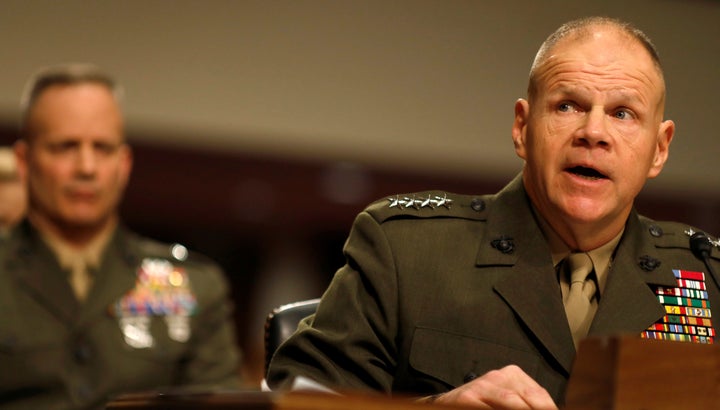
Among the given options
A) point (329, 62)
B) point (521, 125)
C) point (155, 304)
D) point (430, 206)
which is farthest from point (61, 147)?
point (329, 62)

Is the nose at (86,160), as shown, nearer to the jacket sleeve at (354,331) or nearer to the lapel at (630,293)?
the jacket sleeve at (354,331)

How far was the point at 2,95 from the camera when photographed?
5863mm

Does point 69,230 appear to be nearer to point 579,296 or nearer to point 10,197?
point 10,197

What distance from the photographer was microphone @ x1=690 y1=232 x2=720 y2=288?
218cm

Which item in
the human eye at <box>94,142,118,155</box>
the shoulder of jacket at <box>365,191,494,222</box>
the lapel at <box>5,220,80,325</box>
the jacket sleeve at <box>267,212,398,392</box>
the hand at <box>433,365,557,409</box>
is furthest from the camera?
the human eye at <box>94,142,118,155</box>

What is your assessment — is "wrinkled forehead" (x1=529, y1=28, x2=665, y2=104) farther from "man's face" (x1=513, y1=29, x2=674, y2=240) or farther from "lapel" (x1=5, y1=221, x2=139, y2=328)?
"lapel" (x1=5, y1=221, x2=139, y2=328)

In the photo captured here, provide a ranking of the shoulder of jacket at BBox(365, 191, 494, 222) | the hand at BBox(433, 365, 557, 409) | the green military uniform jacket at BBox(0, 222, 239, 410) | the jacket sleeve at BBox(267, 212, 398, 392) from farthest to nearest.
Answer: the green military uniform jacket at BBox(0, 222, 239, 410) → the shoulder of jacket at BBox(365, 191, 494, 222) → the jacket sleeve at BBox(267, 212, 398, 392) → the hand at BBox(433, 365, 557, 409)

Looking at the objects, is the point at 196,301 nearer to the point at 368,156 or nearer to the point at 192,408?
the point at 192,408

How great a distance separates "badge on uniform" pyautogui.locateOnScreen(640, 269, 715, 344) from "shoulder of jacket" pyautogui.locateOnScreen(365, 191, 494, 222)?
0.37m

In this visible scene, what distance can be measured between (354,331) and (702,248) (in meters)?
0.71

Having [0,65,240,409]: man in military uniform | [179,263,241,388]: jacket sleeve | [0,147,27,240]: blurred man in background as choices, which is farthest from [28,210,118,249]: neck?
[0,147,27,240]: blurred man in background

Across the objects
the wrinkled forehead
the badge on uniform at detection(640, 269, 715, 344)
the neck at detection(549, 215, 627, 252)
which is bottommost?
the badge on uniform at detection(640, 269, 715, 344)

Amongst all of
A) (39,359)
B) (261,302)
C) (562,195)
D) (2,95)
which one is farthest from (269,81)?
(562,195)

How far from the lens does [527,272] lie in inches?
82.2
